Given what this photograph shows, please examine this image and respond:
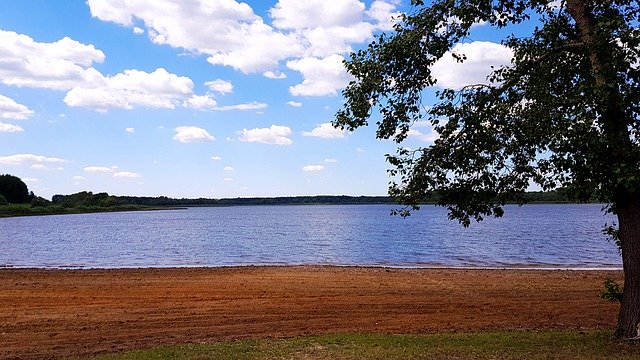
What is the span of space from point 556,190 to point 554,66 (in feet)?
10.3

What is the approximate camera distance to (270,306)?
20.4 meters

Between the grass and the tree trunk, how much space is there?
47cm

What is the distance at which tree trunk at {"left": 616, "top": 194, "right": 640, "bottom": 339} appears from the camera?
11648 millimetres

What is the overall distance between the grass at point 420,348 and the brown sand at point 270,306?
1.58 m

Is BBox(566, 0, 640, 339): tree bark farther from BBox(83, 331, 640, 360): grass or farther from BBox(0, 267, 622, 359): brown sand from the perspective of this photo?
BBox(0, 267, 622, 359): brown sand

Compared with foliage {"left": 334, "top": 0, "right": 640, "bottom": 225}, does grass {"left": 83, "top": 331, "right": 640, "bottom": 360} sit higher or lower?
lower

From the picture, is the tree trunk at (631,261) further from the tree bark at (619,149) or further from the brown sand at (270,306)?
the brown sand at (270,306)

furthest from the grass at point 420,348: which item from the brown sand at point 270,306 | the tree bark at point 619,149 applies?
the brown sand at point 270,306

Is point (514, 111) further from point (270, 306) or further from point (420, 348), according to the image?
point (270, 306)

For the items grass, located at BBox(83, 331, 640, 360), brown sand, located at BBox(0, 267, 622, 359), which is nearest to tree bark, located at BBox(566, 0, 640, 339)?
grass, located at BBox(83, 331, 640, 360)

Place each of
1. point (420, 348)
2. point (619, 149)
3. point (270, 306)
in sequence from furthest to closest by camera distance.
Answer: point (270, 306)
point (420, 348)
point (619, 149)

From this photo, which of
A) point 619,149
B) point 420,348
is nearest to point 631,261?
point 619,149

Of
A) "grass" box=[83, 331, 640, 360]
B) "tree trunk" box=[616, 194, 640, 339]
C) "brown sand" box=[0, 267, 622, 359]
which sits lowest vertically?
"brown sand" box=[0, 267, 622, 359]

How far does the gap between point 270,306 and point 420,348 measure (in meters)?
9.07
